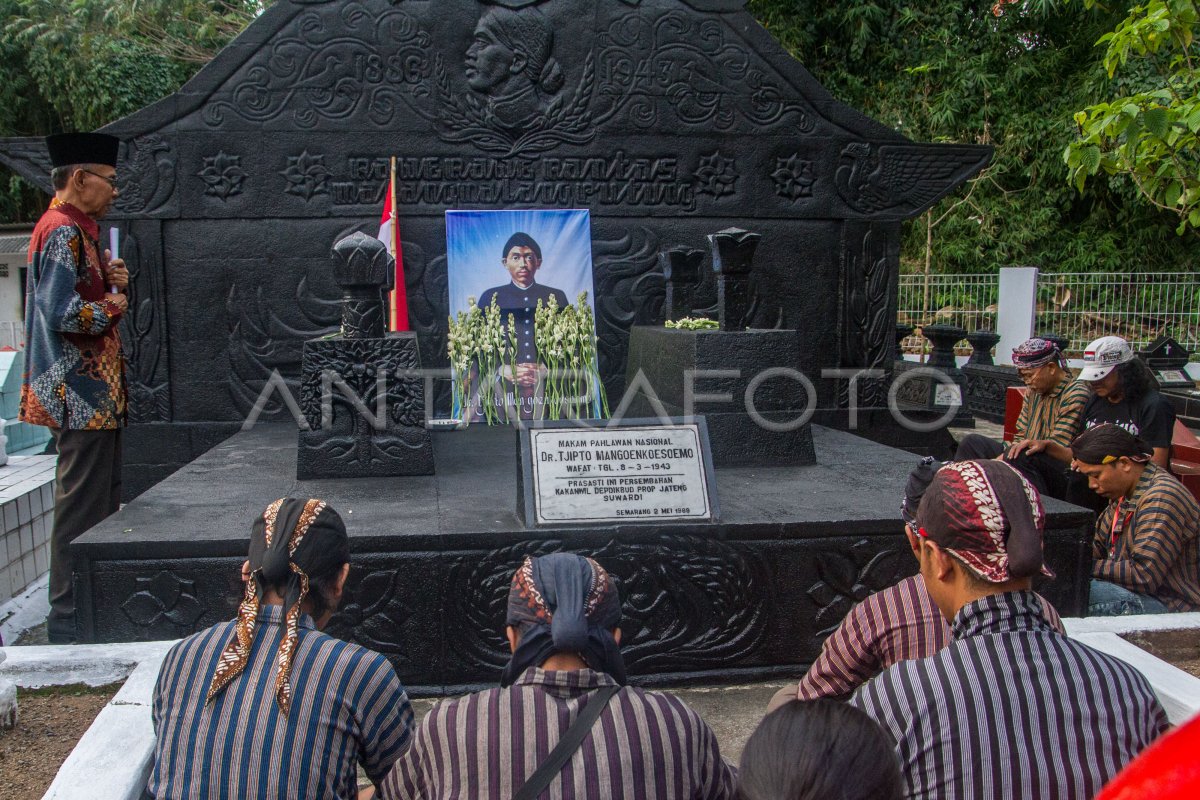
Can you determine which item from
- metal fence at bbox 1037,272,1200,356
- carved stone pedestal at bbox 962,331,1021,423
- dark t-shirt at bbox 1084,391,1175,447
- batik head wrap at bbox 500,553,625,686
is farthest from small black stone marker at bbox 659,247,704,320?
metal fence at bbox 1037,272,1200,356

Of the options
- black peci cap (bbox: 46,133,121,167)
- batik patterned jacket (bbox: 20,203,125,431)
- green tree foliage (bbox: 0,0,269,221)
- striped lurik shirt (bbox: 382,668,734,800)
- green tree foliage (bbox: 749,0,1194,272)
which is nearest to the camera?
striped lurik shirt (bbox: 382,668,734,800)

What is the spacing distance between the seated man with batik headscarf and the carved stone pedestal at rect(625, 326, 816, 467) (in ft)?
10.8

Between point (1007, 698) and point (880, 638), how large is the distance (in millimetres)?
552

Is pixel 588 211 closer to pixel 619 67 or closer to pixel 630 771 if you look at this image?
pixel 619 67

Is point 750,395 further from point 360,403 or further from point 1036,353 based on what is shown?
point 360,403

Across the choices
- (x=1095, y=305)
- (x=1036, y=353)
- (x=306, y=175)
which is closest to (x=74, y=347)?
(x=306, y=175)

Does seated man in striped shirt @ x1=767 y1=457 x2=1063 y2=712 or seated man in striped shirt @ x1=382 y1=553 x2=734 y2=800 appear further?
seated man in striped shirt @ x1=767 y1=457 x2=1063 y2=712

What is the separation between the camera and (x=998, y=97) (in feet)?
59.0

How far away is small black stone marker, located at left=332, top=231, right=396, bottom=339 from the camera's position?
482 centimetres

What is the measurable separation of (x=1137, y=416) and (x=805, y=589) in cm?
225

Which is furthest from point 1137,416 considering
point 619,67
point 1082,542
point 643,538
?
point 619,67

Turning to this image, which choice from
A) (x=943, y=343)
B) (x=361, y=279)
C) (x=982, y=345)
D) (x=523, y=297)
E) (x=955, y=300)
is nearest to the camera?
(x=361, y=279)

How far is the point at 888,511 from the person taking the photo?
399 cm

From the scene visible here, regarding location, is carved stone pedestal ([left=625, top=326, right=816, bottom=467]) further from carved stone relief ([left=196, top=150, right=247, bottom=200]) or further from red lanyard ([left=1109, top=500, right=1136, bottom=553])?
carved stone relief ([left=196, top=150, right=247, bottom=200])
